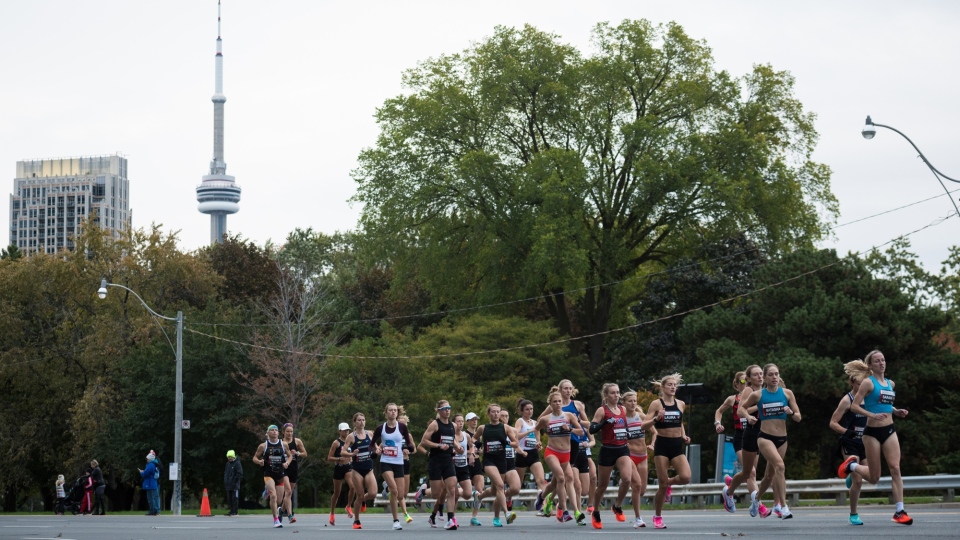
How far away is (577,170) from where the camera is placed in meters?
53.3

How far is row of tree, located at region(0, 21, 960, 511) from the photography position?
51.1 meters

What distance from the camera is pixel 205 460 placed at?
5450 centimetres

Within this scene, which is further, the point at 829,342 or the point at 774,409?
the point at 829,342

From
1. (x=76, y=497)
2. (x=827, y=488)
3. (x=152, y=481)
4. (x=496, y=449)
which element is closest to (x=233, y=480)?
(x=152, y=481)

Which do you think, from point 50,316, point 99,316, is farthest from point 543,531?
point 50,316

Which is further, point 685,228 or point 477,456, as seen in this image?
point 685,228

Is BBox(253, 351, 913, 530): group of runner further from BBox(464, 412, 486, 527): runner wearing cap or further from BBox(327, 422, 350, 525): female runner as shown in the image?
BBox(327, 422, 350, 525): female runner

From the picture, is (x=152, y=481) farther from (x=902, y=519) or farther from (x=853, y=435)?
(x=902, y=519)

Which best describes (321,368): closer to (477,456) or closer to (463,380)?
(463,380)

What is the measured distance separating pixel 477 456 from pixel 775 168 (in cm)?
3371

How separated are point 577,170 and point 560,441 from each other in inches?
1352

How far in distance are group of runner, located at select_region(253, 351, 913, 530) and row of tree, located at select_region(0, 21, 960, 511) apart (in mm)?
24652

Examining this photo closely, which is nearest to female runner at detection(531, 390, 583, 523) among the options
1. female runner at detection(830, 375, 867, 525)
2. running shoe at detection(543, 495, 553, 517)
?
running shoe at detection(543, 495, 553, 517)

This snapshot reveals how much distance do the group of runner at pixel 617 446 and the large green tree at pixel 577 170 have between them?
98.4 ft
